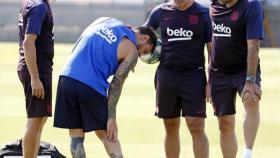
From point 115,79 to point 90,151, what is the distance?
303 centimetres

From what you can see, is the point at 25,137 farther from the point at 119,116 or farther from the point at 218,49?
the point at 119,116

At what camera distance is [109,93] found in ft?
22.6

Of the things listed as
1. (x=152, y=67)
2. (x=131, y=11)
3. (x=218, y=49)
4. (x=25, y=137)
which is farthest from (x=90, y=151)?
(x=131, y=11)

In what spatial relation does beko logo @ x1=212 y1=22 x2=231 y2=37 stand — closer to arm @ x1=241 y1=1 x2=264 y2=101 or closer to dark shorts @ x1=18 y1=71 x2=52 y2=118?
arm @ x1=241 y1=1 x2=264 y2=101

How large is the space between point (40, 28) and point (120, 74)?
1.29 metres

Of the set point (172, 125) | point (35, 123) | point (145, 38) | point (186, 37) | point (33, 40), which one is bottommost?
point (172, 125)

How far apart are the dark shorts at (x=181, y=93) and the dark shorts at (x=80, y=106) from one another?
1.65 meters

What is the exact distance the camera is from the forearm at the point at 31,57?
761 cm

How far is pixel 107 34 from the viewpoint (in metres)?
6.89

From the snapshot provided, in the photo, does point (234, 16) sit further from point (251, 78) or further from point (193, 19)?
point (251, 78)

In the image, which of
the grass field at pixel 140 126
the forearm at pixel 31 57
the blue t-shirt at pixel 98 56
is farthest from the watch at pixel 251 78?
the forearm at pixel 31 57

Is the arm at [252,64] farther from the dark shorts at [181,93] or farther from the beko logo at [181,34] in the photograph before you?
the beko logo at [181,34]

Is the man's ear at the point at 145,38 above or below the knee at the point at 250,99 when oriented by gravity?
above

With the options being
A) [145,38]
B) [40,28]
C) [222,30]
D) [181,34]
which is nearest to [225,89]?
[222,30]
